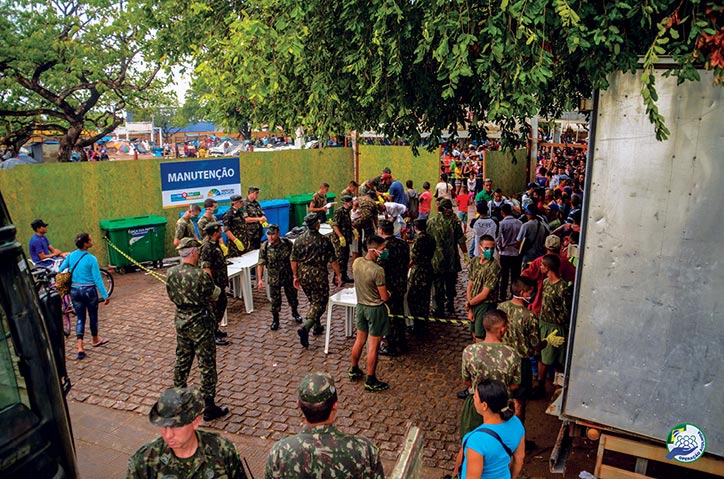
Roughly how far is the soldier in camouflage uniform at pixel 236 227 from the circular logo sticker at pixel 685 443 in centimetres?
818

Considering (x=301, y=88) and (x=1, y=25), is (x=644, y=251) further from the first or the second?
(x=1, y=25)

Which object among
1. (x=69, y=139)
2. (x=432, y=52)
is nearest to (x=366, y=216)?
(x=432, y=52)

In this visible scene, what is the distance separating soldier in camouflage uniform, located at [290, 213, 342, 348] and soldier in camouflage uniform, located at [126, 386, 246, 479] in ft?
17.3

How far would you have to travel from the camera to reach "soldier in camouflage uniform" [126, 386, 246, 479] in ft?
10.5

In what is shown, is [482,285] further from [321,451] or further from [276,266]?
[321,451]

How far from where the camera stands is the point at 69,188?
12445mm

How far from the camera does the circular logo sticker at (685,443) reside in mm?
4426

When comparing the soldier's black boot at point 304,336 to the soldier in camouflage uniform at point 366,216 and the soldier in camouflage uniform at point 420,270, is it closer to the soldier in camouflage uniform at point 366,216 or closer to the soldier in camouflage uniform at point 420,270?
the soldier in camouflage uniform at point 420,270

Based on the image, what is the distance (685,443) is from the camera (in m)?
4.48

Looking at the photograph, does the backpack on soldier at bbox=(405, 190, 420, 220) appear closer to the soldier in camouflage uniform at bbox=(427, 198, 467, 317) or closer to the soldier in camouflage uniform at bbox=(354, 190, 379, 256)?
the soldier in camouflage uniform at bbox=(354, 190, 379, 256)

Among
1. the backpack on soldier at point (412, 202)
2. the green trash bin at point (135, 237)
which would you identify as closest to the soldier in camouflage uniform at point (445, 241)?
the green trash bin at point (135, 237)

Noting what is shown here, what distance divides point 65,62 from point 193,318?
1408cm

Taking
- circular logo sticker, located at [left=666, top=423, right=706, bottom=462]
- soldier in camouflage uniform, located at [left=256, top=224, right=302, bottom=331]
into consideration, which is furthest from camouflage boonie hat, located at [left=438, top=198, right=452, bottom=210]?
circular logo sticker, located at [left=666, top=423, right=706, bottom=462]

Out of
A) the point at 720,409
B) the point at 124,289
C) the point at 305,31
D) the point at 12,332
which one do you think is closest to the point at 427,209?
the point at 124,289
